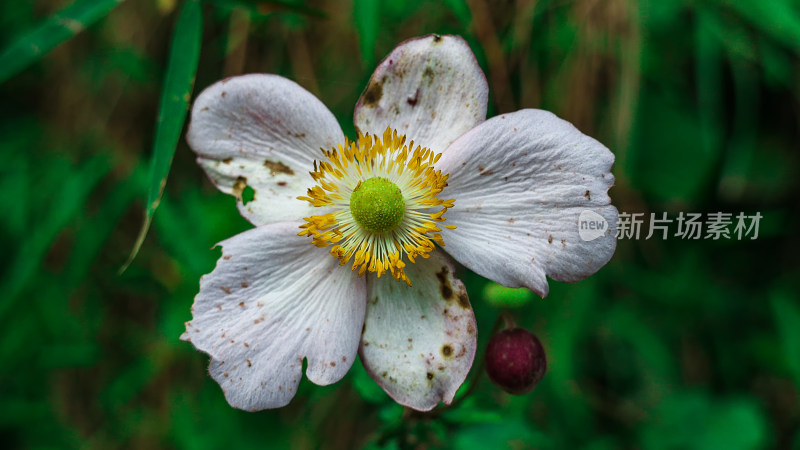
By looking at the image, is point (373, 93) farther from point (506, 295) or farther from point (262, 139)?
point (506, 295)

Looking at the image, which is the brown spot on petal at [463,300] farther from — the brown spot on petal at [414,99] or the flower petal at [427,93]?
the brown spot on petal at [414,99]

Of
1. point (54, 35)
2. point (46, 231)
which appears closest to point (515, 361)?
point (54, 35)

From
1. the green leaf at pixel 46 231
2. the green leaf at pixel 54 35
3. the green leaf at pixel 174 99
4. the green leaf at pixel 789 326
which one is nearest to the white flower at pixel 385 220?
the green leaf at pixel 174 99

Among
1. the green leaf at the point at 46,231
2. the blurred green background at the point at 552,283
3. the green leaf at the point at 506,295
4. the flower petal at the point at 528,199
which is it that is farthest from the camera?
the blurred green background at the point at 552,283

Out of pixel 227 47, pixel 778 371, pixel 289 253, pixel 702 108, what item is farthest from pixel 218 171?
pixel 778 371

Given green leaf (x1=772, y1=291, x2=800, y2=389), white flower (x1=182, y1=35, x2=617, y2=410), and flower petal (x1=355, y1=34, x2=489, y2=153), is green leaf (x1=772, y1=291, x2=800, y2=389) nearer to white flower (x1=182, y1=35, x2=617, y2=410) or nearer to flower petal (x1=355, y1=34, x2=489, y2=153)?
white flower (x1=182, y1=35, x2=617, y2=410)

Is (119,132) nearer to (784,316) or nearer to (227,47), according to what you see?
(227,47)

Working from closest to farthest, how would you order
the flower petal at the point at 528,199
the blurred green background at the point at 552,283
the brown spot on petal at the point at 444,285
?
the flower petal at the point at 528,199
the brown spot on petal at the point at 444,285
the blurred green background at the point at 552,283
